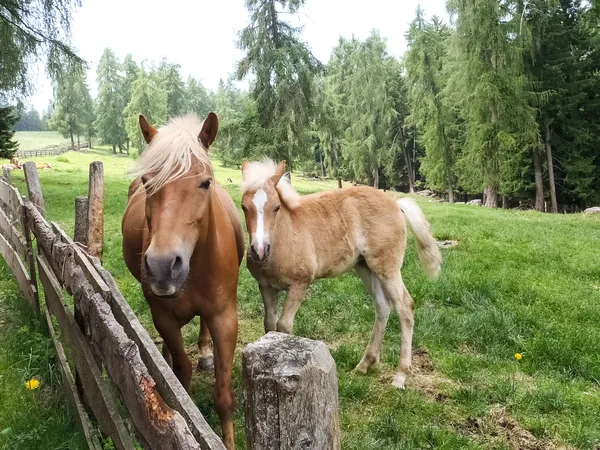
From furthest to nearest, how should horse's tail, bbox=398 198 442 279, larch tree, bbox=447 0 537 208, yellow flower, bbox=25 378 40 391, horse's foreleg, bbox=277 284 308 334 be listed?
larch tree, bbox=447 0 537 208
horse's tail, bbox=398 198 442 279
horse's foreleg, bbox=277 284 308 334
yellow flower, bbox=25 378 40 391

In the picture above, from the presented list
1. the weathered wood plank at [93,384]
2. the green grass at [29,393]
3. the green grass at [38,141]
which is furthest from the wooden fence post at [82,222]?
the green grass at [38,141]

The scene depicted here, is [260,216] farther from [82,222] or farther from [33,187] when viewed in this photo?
[33,187]

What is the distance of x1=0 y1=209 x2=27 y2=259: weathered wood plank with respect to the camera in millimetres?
5242

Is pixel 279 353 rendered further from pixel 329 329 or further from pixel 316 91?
pixel 316 91

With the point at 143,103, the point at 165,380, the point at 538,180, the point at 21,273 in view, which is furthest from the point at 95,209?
the point at 143,103

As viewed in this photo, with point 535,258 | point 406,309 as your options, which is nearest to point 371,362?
point 406,309

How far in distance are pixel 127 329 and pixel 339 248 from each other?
2.71 m

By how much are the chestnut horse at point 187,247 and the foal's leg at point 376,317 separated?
70.6 inches

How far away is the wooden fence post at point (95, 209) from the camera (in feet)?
15.7

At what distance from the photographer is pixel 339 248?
4578mm

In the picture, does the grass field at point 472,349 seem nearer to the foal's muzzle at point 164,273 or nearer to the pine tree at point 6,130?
the foal's muzzle at point 164,273

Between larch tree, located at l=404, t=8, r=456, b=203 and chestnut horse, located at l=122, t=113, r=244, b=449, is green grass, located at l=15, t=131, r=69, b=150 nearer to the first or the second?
larch tree, located at l=404, t=8, r=456, b=203

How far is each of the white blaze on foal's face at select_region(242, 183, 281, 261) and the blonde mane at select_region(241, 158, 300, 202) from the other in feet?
0.21

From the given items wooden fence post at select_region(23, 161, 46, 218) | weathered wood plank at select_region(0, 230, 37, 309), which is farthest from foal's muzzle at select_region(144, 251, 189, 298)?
wooden fence post at select_region(23, 161, 46, 218)
